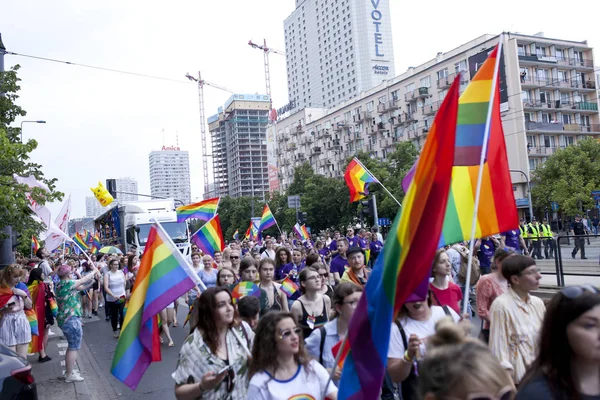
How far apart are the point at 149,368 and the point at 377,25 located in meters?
120

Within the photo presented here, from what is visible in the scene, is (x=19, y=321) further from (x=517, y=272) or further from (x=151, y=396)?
(x=517, y=272)

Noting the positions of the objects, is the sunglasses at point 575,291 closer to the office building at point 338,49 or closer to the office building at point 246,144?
the office building at point 338,49

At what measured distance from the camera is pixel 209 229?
1199cm

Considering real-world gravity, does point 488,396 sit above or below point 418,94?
below

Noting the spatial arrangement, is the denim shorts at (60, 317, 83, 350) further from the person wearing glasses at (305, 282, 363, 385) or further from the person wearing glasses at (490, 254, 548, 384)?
the person wearing glasses at (490, 254, 548, 384)

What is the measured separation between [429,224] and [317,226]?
58.9 m

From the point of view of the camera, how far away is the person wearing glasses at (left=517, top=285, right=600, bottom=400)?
238 centimetres

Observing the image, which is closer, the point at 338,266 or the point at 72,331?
the point at 72,331

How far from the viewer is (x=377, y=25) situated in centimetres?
12162

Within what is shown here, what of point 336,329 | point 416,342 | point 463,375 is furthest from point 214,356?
point 463,375

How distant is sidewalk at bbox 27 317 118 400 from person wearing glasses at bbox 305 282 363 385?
4571 mm

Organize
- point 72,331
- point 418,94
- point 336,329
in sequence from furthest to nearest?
point 418,94
point 72,331
point 336,329

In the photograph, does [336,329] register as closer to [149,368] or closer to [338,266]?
[338,266]

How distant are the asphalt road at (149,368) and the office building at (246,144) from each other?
15270 cm
